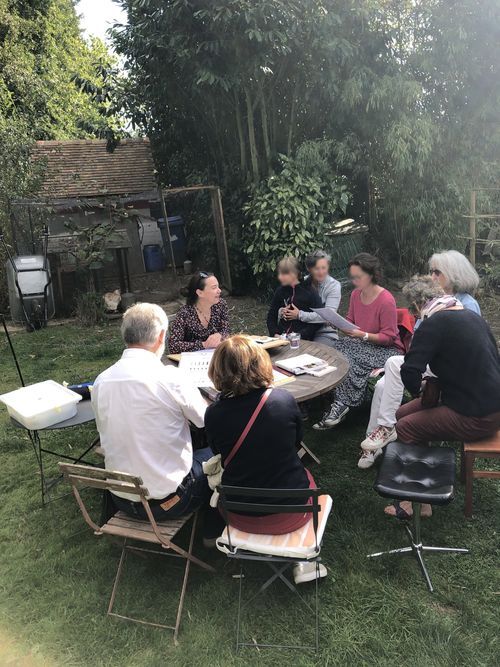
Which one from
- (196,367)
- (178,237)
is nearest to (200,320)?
(196,367)

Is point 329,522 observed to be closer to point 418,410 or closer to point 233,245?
point 418,410

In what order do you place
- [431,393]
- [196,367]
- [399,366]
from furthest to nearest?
[399,366]
[196,367]
[431,393]

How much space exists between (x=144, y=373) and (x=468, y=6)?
27.8 ft

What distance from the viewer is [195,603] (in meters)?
2.67

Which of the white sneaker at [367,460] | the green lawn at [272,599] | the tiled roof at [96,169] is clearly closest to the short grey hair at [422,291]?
the white sneaker at [367,460]

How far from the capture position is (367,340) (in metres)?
4.35

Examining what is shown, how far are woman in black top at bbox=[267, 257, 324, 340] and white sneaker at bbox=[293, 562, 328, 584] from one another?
7.58ft

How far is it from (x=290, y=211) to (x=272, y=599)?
6.77 meters

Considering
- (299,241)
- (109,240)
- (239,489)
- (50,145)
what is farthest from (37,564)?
(50,145)

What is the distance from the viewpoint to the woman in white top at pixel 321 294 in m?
4.64

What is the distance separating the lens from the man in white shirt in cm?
252

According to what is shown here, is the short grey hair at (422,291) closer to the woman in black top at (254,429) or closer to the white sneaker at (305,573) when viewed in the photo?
the woman in black top at (254,429)

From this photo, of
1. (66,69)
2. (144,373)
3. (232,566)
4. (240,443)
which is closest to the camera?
(240,443)

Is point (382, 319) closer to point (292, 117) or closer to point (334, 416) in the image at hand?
point (334, 416)
